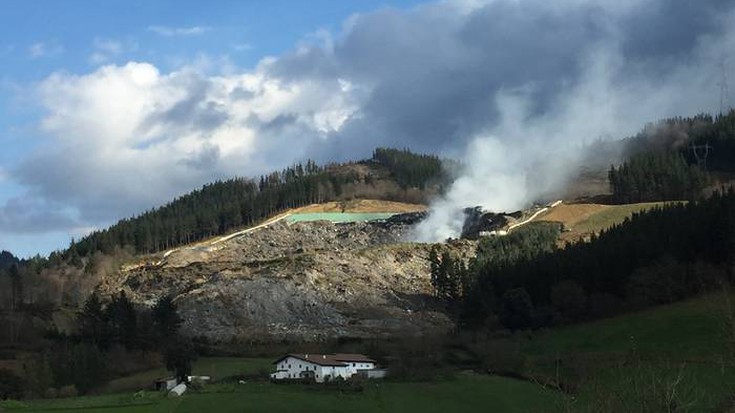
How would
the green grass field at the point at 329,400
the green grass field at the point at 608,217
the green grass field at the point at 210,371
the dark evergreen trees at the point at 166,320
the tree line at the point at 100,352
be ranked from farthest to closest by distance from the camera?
1. the green grass field at the point at 608,217
2. the dark evergreen trees at the point at 166,320
3. the green grass field at the point at 210,371
4. the tree line at the point at 100,352
5. the green grass field at the point at 329,400

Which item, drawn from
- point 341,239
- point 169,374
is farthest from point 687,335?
point 341,239

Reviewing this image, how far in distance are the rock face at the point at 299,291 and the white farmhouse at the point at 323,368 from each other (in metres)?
31.9

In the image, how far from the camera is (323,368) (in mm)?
72375

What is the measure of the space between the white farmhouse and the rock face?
105ft

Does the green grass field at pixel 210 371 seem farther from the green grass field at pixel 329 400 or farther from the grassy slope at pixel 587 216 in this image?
the grassy slope at pixel 587 216

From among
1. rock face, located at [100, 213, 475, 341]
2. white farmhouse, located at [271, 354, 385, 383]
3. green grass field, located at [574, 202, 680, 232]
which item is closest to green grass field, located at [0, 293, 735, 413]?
white farmhouse, located at [271, 354, 385, 383]

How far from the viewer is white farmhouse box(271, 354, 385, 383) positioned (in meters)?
71.6

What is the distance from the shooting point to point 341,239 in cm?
19225

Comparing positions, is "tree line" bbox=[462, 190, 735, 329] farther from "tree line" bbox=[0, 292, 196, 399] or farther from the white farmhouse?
"tree line" bbox=[0, 292, 196, 399]

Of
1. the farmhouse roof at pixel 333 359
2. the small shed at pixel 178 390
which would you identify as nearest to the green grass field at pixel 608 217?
the farmhouse roof at pixel 333 359

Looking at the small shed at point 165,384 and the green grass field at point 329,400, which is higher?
the small shed at point 165,384

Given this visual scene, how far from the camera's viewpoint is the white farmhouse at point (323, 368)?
235 ft

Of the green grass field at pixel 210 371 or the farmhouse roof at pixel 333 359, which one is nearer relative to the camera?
the farmhouse roof at pixel 333 359

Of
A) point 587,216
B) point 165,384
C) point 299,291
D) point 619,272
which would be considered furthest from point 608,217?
point 165,384
